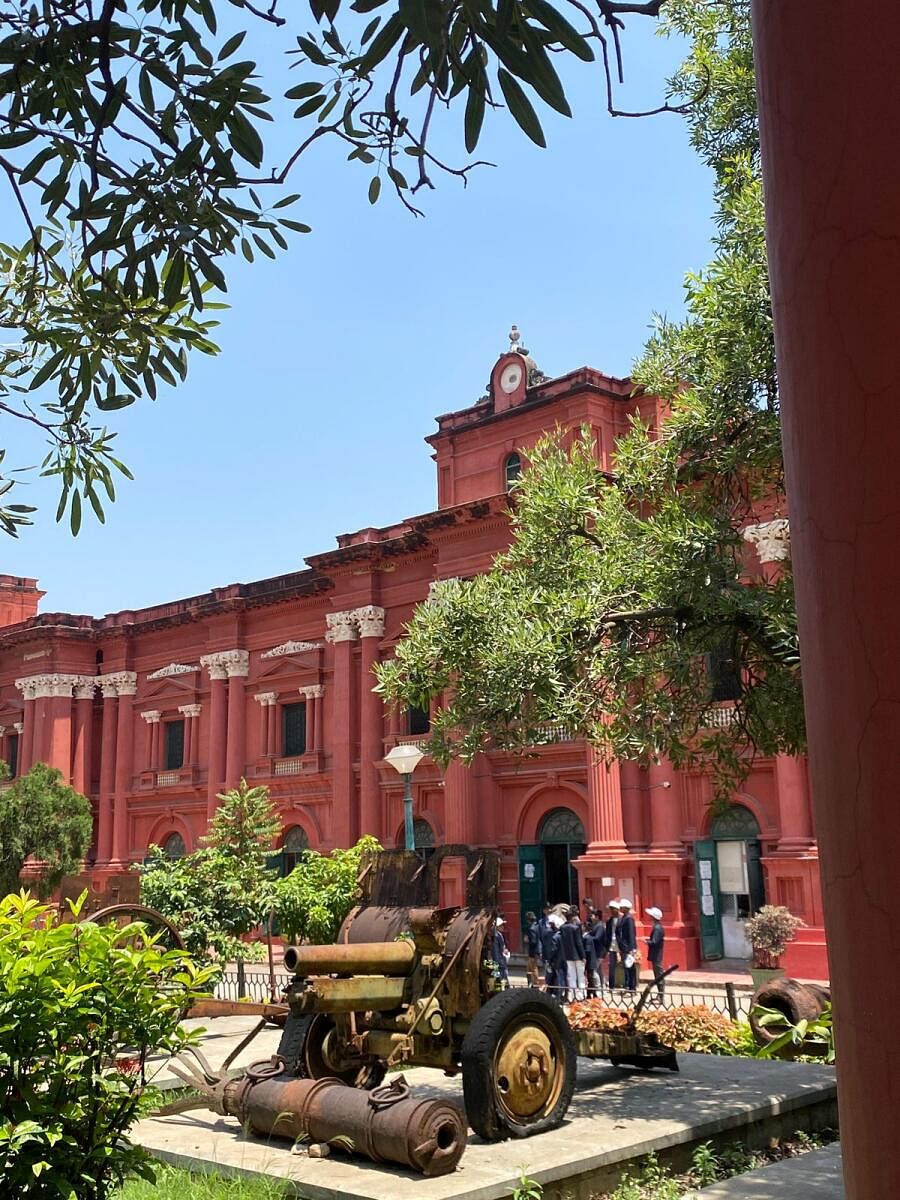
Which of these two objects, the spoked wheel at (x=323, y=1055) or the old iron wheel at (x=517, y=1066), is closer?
the old iron wheel at (x=517, y=1066)

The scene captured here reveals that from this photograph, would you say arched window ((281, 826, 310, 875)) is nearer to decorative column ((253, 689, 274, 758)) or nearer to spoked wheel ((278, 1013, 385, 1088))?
decorative column ((253, 689, 274, 758))

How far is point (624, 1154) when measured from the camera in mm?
6773

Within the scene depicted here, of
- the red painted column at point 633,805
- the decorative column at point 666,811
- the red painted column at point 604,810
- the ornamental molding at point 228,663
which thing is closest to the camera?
the decorative column at point 666,811

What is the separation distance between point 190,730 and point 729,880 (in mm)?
16953

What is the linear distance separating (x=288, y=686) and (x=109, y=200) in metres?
27.0

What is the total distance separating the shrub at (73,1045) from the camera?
4.08m

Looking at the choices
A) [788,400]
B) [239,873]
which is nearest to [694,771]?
[239,873]

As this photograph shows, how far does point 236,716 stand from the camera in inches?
1235

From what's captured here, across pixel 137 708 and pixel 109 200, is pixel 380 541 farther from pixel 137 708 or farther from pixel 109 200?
pixel 109 200

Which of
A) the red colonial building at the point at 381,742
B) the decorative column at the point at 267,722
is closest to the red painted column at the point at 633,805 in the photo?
the red colonial building at the point at 381,742

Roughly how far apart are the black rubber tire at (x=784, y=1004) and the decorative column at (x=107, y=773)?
26.5 m

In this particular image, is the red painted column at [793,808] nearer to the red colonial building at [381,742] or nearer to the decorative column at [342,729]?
the red colonial building at [381,742]

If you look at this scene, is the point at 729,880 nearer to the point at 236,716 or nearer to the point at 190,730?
the point at 236,716

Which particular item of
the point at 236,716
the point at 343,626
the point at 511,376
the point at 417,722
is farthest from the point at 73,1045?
the point at 236,716
